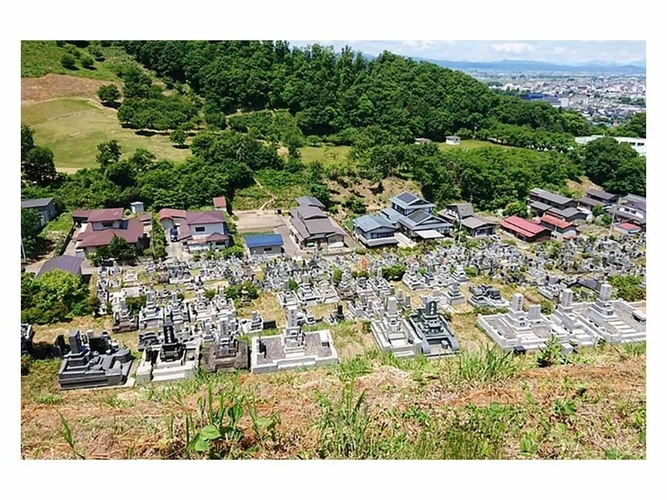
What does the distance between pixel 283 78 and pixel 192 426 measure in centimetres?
4741

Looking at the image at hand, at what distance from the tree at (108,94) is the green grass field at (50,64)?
4474 mm

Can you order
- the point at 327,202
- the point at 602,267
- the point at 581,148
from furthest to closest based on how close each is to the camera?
the point at 581,148
the point at 327,202
the point at 602,267

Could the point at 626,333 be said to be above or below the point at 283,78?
below

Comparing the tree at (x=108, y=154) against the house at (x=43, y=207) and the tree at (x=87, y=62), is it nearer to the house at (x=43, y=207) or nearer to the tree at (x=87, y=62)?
the house at (x=43, y=207)

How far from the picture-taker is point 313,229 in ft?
81.4

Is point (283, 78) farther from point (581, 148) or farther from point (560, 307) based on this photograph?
point (560, 307)

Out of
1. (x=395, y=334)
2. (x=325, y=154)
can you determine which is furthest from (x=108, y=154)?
(x=395, y=334)

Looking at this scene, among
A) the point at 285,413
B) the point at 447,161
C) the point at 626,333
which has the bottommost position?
the point at 626,333

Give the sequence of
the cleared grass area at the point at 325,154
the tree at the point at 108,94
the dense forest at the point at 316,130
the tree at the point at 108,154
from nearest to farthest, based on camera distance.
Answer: the dense forest at the point at 316,130
the tree at the point at 108,154
the cleared grass area at the point at 325,154
the tree at the point at 108,94

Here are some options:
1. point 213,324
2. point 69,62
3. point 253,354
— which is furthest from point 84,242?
point 69,62

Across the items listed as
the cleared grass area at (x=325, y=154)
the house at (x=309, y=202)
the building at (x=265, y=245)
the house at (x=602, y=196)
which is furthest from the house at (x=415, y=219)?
the house at (x=602, y=196)

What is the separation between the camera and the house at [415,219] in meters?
25.8

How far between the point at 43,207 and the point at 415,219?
20276mm

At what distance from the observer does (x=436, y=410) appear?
6.32 meters
